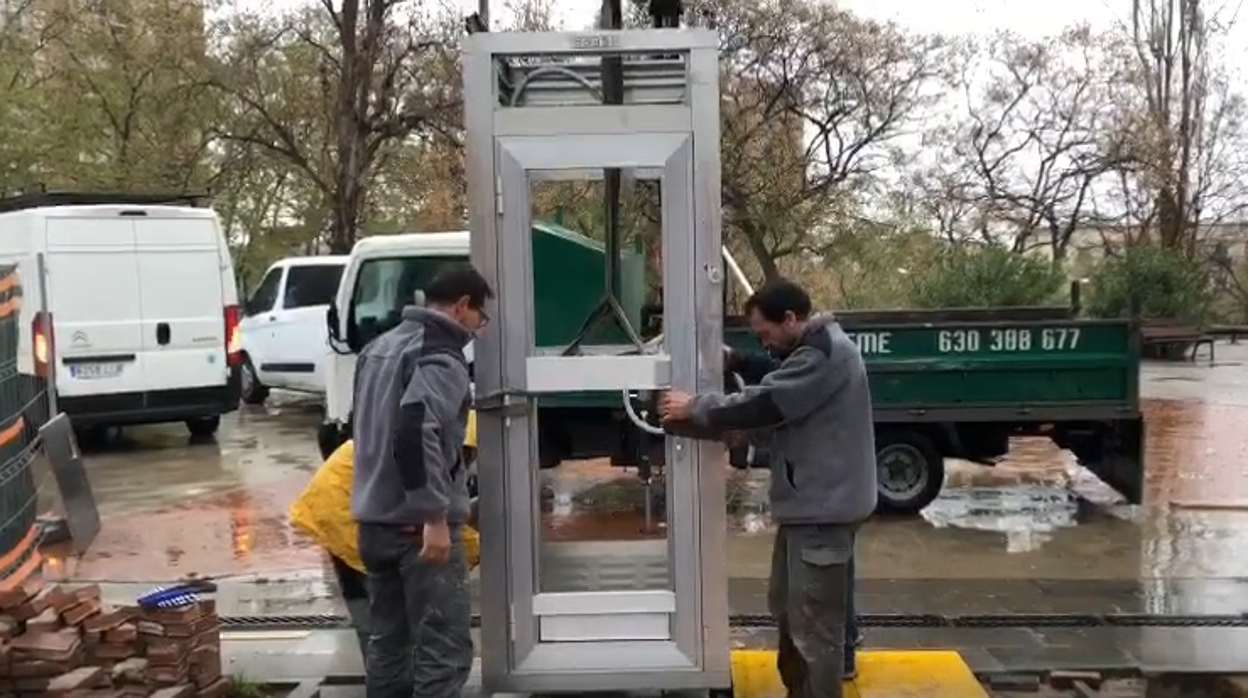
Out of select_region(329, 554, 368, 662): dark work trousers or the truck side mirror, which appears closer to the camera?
select_region(329, 554, 368, 662): dark work trousers

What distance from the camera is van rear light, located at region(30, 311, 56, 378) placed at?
967cm

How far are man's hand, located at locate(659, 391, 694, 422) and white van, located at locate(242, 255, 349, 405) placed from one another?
40.5 ft

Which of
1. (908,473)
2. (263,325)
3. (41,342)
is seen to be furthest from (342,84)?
(908,473)

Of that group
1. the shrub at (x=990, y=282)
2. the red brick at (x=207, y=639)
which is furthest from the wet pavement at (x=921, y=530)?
the shrub at (x=990, y=282)

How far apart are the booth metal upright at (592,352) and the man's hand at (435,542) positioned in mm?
363

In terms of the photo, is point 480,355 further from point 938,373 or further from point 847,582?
point 938,373

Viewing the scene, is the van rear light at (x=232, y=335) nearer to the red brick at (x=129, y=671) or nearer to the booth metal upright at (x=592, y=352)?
the red brick at (x=129, y=671)

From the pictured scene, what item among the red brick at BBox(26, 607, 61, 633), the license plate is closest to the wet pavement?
the license plate

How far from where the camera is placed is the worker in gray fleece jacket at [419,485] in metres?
4.41

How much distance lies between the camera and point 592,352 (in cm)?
501

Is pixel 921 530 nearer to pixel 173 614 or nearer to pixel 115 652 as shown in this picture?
pixel 173 614

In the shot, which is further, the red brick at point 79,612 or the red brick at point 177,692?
the red brick at point 79,612

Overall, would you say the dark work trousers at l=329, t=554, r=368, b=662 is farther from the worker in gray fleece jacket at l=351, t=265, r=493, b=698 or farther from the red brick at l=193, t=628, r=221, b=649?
the red brick at l=193, t=628, r=221, b=649

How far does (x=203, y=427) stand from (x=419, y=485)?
37.0 ft
